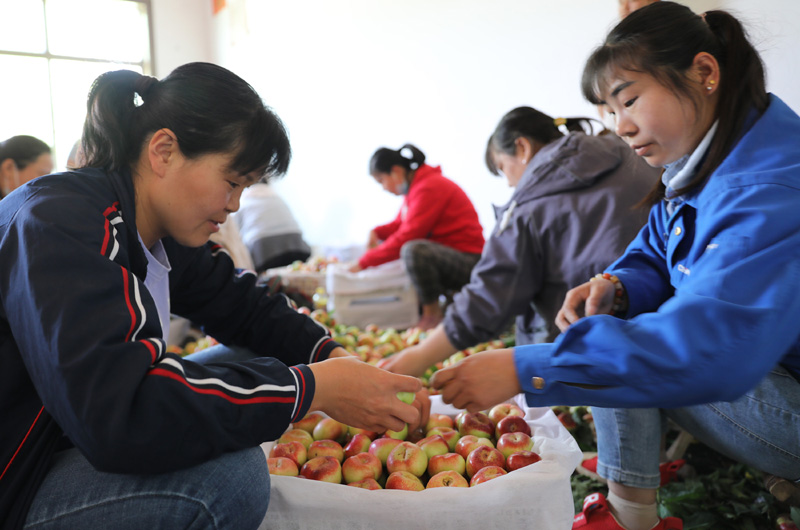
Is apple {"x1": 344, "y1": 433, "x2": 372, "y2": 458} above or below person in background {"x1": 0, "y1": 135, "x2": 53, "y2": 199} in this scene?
below

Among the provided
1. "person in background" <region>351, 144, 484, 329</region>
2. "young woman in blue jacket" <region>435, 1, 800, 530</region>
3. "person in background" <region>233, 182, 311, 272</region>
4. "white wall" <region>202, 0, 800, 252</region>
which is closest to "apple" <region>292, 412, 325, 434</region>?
"young woman in blue jacket" <region>435, 1, 800, 530</region>

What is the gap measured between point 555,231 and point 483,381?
879 mm

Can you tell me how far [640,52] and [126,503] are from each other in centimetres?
107

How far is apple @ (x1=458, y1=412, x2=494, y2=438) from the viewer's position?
130cm

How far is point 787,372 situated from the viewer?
0.97m

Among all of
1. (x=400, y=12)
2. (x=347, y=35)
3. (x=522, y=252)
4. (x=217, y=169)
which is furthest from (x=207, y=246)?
(x=347, y=35)

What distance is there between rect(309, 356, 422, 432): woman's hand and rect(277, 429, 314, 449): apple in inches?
12.9

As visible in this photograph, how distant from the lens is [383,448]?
123 cm

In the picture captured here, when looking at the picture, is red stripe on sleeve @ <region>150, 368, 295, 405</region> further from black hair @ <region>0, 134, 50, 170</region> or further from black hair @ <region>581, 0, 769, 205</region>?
black hair @ <region>0, 134, 50, 170</region>

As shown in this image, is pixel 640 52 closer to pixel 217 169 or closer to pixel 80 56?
pixel 217 169

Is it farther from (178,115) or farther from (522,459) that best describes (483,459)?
(178,115)

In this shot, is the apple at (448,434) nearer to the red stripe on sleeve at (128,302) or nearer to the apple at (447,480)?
the apple at (447,480)

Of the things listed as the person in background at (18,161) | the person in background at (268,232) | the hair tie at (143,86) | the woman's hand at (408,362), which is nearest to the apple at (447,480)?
the woman's hand at (408,362)

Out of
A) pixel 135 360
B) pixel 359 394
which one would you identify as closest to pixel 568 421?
pixel 359 394
